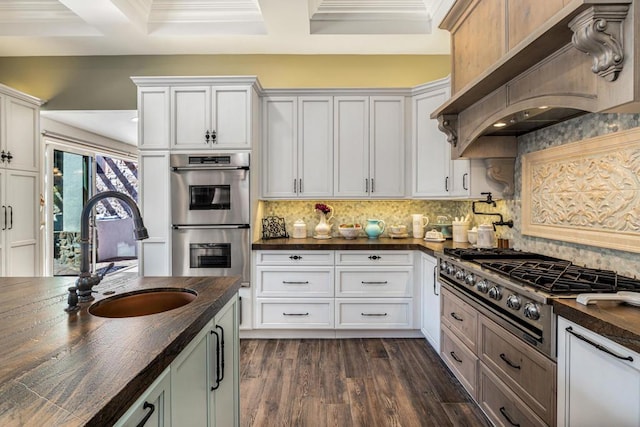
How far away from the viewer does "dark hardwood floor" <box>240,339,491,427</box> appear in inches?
82.3

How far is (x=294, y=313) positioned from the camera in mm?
3277

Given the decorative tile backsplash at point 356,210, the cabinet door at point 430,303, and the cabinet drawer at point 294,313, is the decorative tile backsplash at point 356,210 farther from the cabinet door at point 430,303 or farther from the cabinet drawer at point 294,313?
the cabinet drawer at point 294,313

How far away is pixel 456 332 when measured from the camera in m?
2.38

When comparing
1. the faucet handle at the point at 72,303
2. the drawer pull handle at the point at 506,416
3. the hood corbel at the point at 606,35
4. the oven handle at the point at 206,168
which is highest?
the hood corbel at the point at 606,35

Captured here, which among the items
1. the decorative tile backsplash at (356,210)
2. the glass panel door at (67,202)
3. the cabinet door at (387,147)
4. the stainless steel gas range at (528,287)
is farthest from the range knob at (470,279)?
the glass panel door at (67,202)

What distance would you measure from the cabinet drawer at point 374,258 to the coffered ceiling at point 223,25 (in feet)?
7.35

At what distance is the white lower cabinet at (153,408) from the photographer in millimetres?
761

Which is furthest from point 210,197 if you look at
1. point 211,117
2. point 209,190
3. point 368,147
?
point 368,147

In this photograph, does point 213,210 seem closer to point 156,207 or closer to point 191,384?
point 156,207

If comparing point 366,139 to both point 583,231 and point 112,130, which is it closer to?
point 583,231

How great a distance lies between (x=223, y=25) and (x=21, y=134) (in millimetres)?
2441

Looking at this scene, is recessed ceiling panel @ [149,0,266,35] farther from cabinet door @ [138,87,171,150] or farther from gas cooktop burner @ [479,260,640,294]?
gas cooktop burner @ [479,260,640,294]

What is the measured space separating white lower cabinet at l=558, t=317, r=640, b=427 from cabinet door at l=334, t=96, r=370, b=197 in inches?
94.8

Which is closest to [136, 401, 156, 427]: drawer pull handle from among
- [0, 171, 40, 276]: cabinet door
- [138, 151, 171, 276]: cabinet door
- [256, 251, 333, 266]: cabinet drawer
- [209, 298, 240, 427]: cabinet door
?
[209, 298, 240, 427]: cabinet door
